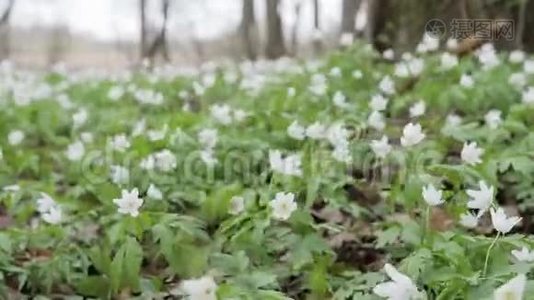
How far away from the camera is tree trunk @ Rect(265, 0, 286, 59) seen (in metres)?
13.4

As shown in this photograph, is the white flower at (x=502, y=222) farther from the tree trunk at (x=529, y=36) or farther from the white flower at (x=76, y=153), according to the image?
the tree trunk at (x=529, y=36)

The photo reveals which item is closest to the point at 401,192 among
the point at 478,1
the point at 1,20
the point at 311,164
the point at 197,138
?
the point at 311,164

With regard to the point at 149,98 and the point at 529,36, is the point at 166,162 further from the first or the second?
the point at 529,36

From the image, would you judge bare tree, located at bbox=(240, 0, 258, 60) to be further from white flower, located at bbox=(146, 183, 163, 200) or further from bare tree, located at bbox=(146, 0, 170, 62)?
white flower, located at bbox=(146, 183, 163, 200)

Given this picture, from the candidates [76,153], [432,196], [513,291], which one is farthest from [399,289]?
[76,153]

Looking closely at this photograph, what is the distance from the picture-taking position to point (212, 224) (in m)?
3.05

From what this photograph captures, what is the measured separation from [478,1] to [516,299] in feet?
17.1

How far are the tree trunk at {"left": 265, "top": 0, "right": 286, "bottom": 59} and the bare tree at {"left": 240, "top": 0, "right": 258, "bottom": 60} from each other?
1.05m

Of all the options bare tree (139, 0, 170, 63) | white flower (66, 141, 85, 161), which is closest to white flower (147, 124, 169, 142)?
white flower (66, 141, 85, 161)

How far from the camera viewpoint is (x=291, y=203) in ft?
8.62

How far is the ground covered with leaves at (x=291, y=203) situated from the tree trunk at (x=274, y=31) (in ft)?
28.4

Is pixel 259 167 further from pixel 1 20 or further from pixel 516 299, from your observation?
pixel 1 20

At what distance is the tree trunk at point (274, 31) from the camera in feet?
44.0

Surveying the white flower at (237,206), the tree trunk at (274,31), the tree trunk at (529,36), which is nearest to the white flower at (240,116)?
the white flower at (237,206)
